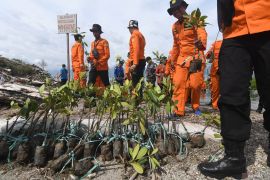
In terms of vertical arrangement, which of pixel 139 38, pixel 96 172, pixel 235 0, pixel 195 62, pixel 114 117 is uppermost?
pixel 139 38

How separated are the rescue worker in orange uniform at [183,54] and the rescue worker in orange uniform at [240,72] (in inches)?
72.1

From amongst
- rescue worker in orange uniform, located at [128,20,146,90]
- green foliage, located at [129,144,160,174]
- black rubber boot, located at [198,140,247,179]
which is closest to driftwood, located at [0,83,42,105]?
rescue worker in orange uniform, located at [128,20,146,90]

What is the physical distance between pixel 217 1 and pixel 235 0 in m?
0.18

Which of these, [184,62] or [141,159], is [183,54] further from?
[141,159]

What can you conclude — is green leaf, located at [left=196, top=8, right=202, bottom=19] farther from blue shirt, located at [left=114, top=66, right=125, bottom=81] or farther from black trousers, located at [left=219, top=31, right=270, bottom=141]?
blue shirt, located at [left=114, top=66, right=125, bottom=81]

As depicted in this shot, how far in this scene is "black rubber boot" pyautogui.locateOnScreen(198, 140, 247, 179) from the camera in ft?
7.73

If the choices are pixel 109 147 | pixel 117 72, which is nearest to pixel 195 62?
pixel 109 147

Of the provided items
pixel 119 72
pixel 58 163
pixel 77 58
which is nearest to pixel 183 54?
pixel 58 163

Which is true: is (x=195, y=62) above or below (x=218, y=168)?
above

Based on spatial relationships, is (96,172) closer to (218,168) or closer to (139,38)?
(218,168)

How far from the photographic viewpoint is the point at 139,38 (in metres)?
6.66

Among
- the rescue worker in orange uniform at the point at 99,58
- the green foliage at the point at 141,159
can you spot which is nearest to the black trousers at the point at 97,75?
the rescue worker in orange uniform at the point at 99,58

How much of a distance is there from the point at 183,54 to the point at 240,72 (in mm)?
2538

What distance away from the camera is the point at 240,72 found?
2.33 meters
